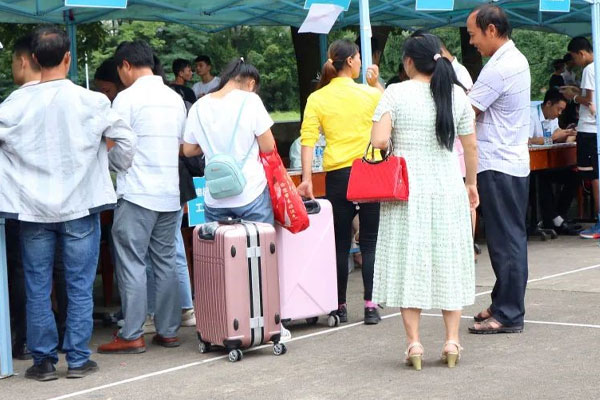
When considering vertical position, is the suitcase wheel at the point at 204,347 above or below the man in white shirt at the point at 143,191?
below

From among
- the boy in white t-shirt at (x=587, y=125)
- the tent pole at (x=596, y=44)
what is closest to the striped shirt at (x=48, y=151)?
the tent pole at (x=596, y=44)

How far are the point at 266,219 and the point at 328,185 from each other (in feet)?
2.46

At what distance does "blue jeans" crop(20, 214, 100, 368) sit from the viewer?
590 cm

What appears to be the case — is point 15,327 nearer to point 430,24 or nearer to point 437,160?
point 437,160

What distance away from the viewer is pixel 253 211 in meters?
6.59

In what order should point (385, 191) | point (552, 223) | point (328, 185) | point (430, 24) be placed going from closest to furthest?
point (385, 191) → point (328, 185) → point (552, 223) → point (430, 24)

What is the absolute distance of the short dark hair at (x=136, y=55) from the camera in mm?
6785

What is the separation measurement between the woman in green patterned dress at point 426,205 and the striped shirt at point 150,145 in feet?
4.84

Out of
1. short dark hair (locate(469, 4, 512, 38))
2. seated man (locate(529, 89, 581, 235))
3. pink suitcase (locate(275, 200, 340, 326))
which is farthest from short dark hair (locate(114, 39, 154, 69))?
seated man (locate(529, 89, 581, 235))

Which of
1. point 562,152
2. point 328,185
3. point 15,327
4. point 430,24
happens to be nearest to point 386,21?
point 430,24

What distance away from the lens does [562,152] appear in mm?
12461

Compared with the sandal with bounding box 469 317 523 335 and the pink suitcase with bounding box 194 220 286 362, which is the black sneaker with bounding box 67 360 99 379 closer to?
the pink suitcase with bounding box 194 220 286 362

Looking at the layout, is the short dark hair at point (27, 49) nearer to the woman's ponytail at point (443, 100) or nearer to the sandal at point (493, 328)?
the woman's ponytail at point (443, 100)

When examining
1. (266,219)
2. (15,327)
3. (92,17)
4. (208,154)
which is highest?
(92,17)
